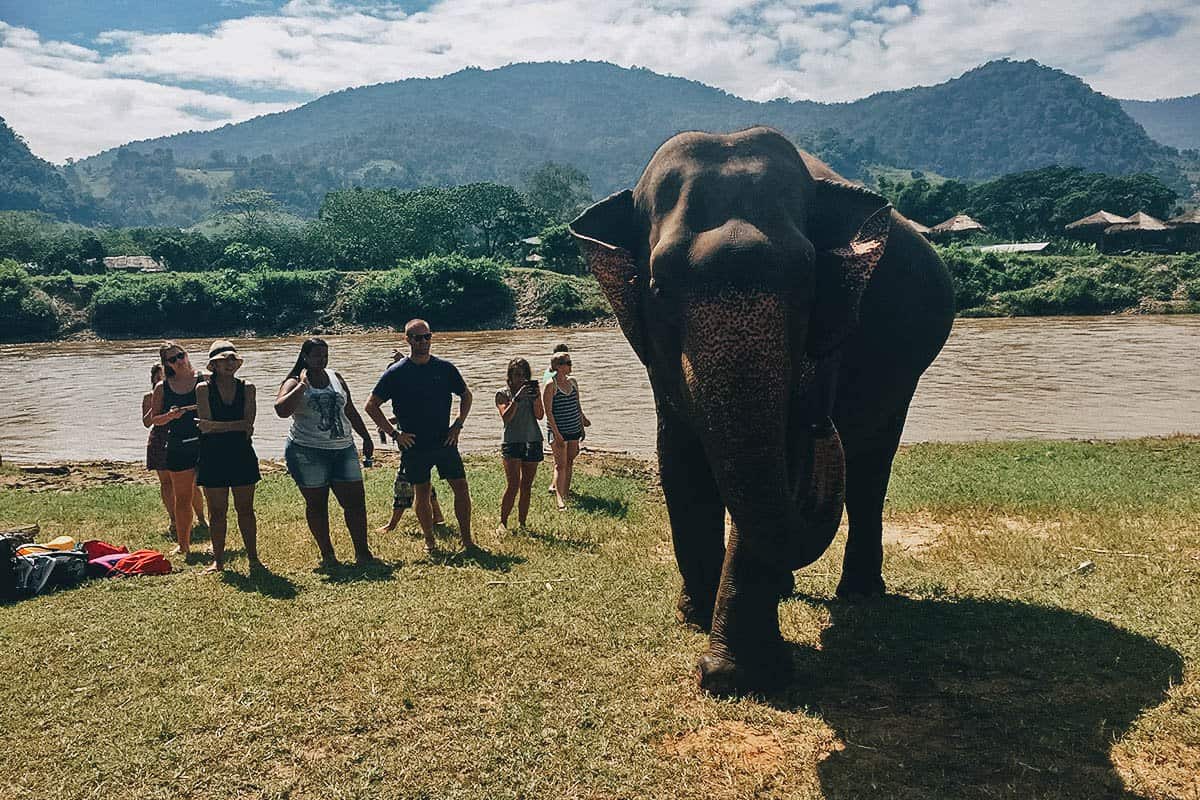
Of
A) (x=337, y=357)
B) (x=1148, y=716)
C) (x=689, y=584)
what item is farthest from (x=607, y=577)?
(x=337, y=357)

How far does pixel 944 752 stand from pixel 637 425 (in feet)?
49.8

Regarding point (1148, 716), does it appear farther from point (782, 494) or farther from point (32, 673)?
point (32, 673)

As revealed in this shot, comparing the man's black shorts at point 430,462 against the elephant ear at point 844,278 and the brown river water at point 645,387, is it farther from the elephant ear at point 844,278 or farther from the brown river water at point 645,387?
the brown river water at point 645,387

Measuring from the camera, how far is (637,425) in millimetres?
19391

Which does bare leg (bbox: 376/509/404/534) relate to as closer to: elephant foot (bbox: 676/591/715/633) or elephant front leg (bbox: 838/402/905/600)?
elephant foot (bbox: 676/591/715/633)

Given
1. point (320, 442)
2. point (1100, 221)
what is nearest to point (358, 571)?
point (320, 442)

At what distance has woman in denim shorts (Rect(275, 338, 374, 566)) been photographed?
755 centimetres

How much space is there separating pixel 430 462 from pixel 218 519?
1876 mm

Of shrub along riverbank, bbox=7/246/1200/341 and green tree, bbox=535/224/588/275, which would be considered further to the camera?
green tree, bbox=535/224/588/275

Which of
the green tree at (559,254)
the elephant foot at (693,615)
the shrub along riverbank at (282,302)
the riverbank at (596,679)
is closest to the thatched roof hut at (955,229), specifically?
the green tree at (559,254)

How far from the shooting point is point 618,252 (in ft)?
16.1

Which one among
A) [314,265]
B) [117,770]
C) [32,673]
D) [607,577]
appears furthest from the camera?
[314,265]

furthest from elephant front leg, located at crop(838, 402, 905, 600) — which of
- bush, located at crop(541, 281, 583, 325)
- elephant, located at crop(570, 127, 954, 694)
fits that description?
bush, located at crop(541, 281, 583, 325)

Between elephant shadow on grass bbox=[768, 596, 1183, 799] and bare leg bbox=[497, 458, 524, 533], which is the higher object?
bare leg bbox=[497, 458, 524, 533]
